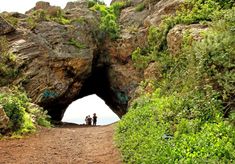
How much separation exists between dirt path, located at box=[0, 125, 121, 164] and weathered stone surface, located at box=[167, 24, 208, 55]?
5610 mm

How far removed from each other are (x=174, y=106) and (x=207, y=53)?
184 cm

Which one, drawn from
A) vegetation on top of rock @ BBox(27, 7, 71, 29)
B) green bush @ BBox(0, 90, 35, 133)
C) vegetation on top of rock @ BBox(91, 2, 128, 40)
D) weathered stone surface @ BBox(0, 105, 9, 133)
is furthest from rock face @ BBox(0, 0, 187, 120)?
weathered stone surface @ BBox(0, 105, 9, 133)

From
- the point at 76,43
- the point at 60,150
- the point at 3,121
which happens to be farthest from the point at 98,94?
the point at 60,150

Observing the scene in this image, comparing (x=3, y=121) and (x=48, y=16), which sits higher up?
(x=48, y=16)

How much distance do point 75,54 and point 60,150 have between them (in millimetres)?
16765

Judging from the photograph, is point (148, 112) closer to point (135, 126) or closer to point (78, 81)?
point (135, 126)

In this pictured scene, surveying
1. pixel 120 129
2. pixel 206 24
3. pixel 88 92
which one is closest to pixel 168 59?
pixel 206 24

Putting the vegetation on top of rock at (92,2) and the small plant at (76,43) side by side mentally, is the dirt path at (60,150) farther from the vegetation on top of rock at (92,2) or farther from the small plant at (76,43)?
the vegetation on top of rock at (92,2)

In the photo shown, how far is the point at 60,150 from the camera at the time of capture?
11.8 meters

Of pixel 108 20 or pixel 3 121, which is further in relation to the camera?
pixel 108 20

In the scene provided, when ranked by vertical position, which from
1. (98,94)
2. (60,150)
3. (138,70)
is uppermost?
(138,70)

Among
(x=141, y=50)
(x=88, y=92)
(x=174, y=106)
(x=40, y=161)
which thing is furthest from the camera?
(x=88, y=92)

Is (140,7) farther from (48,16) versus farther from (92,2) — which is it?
(48,16)

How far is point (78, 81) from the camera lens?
29.1 m
